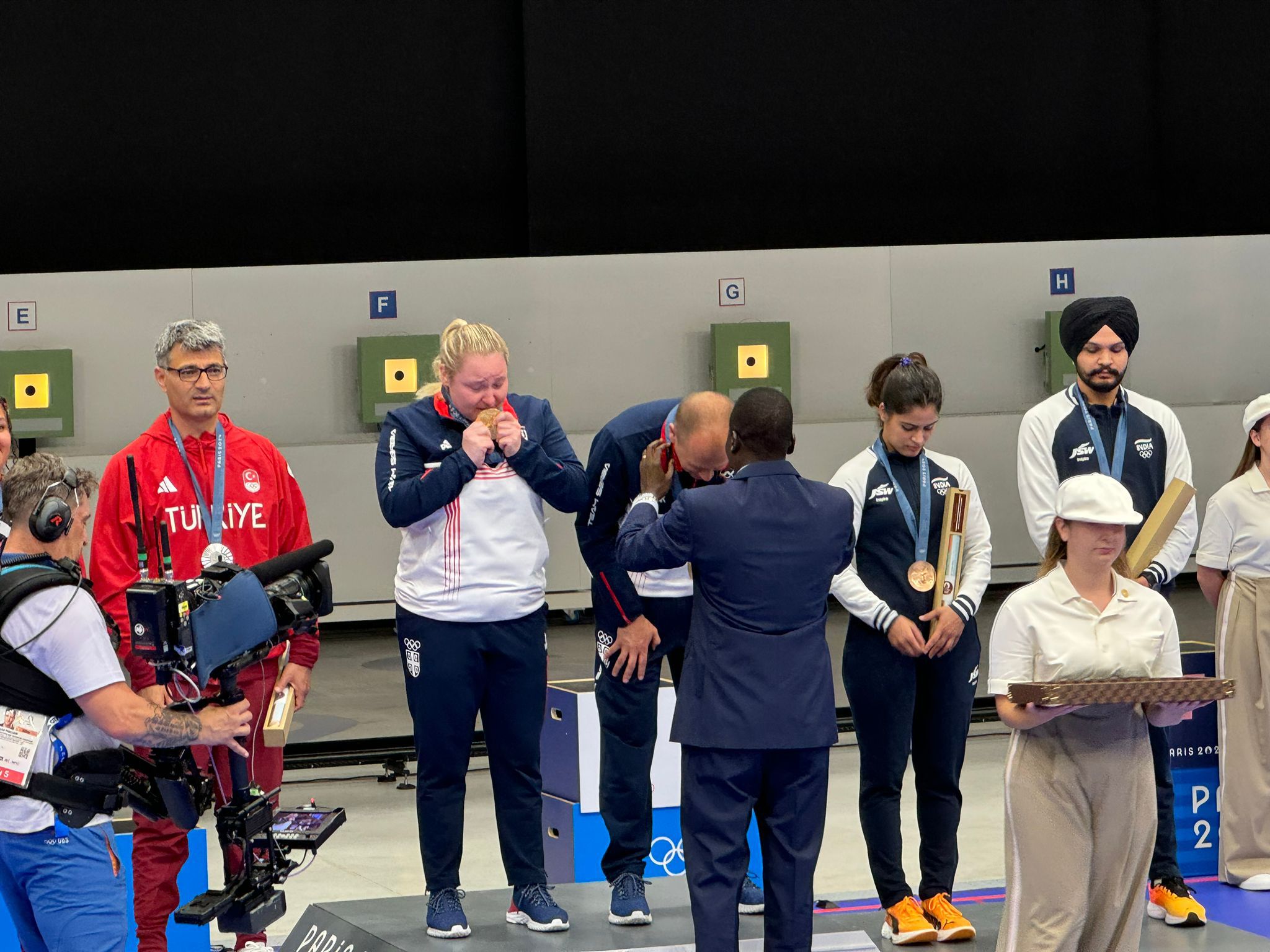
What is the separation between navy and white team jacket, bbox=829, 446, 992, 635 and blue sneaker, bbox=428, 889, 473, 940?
1.23 metres

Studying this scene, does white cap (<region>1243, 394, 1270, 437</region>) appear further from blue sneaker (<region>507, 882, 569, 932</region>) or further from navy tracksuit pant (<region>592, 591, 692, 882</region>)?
blue sneaker (<region>507, 882, 569, 932</region>)

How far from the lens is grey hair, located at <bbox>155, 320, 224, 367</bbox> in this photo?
3.92 meters

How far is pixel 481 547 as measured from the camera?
3693mm

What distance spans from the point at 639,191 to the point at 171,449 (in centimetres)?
585

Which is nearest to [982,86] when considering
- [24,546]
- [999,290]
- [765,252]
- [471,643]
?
[999,290]

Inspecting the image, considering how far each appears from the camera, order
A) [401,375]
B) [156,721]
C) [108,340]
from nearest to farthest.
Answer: [156,721]
[108,340]
[401,375]

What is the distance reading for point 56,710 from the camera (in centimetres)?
295

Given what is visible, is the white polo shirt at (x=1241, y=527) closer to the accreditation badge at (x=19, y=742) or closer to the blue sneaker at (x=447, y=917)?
the blue sneaker at (x=447, y=917)

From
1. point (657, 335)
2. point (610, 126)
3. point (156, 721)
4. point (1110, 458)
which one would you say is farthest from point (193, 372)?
point (610, 126)

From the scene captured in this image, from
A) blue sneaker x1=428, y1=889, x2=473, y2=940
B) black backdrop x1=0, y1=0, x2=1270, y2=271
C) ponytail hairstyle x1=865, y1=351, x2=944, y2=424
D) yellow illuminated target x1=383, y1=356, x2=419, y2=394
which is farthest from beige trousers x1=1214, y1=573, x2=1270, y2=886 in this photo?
black backdrop x1=0, y1=0, x2=1270, y2=271

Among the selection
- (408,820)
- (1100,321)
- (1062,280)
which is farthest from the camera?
(1062,280)

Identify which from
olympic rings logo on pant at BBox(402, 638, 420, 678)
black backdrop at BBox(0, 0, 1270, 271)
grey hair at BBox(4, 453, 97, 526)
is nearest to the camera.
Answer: grey hair at BBox(4, 453, 97, 526)

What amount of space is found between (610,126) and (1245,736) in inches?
228

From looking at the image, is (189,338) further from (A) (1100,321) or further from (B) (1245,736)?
(B) (1245,736)
